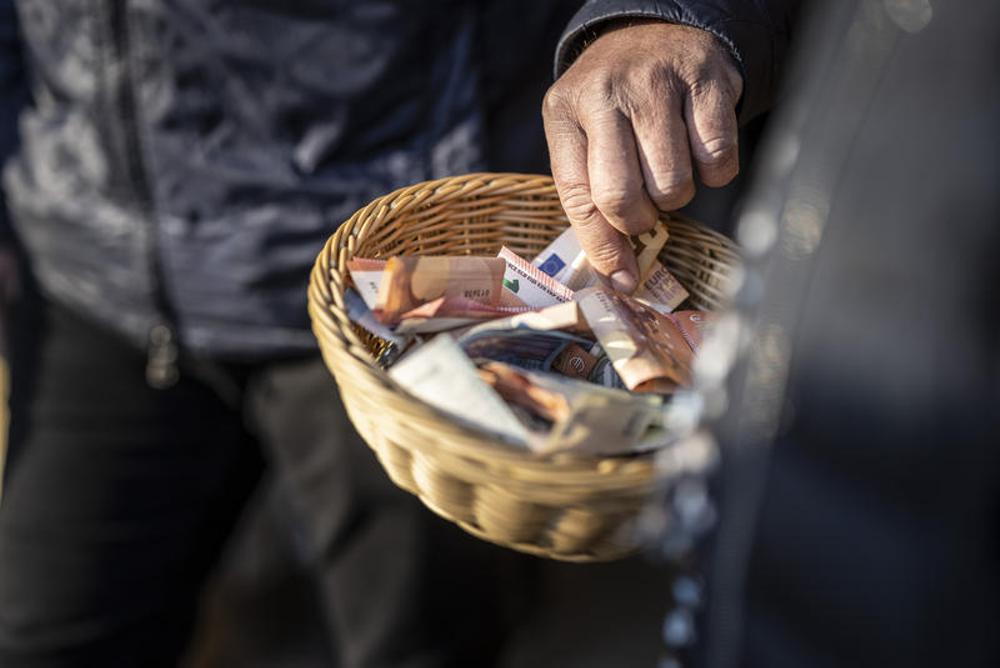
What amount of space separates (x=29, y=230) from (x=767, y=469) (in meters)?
0.99

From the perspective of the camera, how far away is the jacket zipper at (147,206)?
3.00ft

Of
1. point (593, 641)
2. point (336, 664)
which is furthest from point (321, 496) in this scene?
point (593, 641)

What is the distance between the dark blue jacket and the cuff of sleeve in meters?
0.18

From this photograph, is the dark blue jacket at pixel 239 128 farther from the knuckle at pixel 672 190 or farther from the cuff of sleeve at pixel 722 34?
the knuckle at pixel 672 190

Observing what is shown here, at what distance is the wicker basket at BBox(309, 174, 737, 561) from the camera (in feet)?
1.69

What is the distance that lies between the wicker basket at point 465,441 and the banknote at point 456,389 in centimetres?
1

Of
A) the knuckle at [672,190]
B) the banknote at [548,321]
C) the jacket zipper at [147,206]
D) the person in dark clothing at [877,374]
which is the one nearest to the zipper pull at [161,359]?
the jacket zipper at [147,206]

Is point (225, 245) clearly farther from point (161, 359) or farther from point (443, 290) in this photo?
point (443, 290)

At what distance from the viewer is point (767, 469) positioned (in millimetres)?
364

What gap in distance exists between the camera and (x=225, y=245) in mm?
970

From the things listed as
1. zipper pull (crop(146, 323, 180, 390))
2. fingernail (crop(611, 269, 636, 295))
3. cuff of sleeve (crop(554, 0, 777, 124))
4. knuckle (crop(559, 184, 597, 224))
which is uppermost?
cuff of sleeve (crop(554, 0, 777, 124))

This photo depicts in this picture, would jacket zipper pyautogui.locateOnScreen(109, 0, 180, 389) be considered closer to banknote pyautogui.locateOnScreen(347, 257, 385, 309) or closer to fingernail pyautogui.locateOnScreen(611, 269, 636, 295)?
banknote pyautogui.locateOnScreen(347, 257, 385, 309)

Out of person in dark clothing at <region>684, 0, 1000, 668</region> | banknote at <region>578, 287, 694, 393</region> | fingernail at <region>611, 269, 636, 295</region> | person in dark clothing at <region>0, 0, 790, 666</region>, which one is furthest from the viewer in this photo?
person in dark clothing at <region>0, 0, 790, 666</region>

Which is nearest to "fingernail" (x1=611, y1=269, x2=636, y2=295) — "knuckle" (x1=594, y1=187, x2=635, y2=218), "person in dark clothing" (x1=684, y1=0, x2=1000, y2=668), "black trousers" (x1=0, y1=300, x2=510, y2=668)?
"knuckle" (x1=594, y1=187, x2=635, y2=218)
